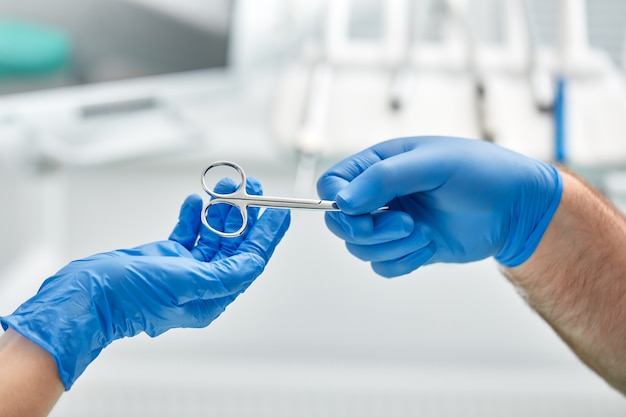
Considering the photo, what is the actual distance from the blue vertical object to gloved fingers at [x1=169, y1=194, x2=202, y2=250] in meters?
0.84

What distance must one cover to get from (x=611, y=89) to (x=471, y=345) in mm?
689

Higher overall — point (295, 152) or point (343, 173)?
point (343, 173)

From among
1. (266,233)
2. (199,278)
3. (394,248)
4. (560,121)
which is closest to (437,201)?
(394,248)

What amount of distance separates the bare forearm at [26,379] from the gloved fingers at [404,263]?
17.7 inches

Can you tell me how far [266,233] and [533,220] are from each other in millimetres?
390

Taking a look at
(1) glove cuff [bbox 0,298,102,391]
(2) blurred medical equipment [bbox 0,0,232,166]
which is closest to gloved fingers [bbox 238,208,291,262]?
(1) glove cuff [bbox 0,298,102,391]

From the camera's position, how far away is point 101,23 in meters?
1.71

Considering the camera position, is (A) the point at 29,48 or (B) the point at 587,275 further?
(A) the point at 29,48

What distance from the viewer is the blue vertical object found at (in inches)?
59.5

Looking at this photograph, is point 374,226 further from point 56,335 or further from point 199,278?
point 56,335

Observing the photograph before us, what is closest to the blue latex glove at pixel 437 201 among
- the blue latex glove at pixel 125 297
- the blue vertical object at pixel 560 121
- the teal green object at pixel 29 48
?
the blue latex glove at pixel 125 297

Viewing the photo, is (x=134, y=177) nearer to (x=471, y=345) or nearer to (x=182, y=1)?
(x=182, y=1)

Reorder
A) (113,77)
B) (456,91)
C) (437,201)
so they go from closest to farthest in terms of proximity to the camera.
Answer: (437,201) → (456,91) → (113,77)

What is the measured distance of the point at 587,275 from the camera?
1.10 metres
